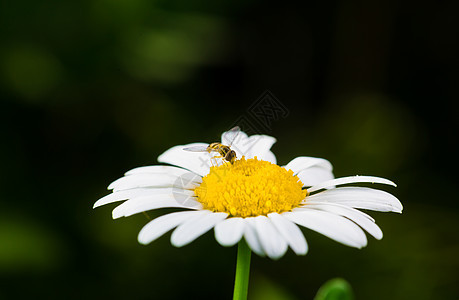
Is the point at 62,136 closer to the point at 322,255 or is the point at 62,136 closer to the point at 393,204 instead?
the point at 322,255

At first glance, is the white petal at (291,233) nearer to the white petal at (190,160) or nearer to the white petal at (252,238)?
the white petal at (252,238)

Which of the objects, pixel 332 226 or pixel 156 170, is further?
pixel 156 170

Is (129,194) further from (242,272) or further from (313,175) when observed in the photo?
(313,175)

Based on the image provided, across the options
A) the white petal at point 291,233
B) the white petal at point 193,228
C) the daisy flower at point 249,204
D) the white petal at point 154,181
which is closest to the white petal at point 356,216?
the daisy flower at point 249,204

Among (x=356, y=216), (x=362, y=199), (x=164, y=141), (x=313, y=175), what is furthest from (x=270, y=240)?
(x=164, y=141)

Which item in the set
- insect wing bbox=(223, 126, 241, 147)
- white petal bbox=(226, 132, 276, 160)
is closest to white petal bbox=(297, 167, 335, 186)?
white petal bbox=(226, 132, 276, 160)

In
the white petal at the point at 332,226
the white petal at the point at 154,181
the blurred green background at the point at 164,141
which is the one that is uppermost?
the blurred green background at the point at 164,141

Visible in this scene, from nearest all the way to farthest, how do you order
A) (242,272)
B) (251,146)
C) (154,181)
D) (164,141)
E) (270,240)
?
(270,240), (242,272), (154,181), (251,146), (164,141)
